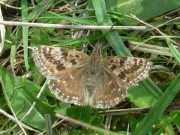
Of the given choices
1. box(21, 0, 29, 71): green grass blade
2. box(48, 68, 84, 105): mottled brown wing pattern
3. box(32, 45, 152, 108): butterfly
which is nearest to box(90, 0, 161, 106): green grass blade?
box(32, 45, 152, 108): butterfly

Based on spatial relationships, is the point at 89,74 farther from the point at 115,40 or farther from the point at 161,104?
the point at 161,104

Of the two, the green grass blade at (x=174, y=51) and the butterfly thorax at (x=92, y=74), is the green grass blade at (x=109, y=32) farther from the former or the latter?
the green grass blade at (x=174, y=51)

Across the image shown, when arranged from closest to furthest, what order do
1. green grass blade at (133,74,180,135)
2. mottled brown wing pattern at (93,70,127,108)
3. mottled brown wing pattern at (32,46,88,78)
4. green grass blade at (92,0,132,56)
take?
green grass blade at (133,74,180,135) < mottled brown wing pattern at (93,70,127,108) < mottled brown wing pattern at (32,46,88,78) < green grass blade at (92,0,132,56)

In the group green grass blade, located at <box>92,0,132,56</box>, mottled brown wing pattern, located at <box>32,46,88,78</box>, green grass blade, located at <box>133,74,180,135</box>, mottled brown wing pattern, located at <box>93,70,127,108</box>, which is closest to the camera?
green grass blade, located at <box>133,74,180,135</box>

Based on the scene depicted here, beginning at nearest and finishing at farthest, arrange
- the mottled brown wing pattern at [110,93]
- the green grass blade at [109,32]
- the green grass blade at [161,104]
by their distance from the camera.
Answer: the green grass blade at [161,104], the mottled brown wing pattern at [110,93], the green grass blade at [109,32]

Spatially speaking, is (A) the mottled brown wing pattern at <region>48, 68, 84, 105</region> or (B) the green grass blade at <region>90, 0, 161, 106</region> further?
(B) the green grass blade at <region>90, 0, 161, 106</region>

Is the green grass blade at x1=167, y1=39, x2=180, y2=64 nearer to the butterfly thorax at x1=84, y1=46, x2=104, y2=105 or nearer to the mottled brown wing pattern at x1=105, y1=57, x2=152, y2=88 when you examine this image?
the mottled brown wing pattern at x1=105, y1=57, x2=152, y2=88

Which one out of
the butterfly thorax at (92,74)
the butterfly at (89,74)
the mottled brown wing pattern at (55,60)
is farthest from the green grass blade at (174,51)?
the mottled brown wing pattern at (55,60)

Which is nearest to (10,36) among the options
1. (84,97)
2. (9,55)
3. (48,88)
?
(9,55)
